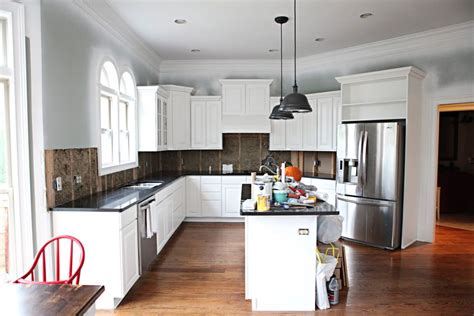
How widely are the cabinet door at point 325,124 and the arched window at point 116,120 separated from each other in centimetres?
314

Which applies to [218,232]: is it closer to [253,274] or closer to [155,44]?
[253,274]

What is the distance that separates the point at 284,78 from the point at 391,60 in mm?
1982

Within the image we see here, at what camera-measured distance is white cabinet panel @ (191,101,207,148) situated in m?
6.09

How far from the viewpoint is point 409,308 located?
9.37 feet

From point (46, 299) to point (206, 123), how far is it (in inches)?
192

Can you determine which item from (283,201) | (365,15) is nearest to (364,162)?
(365,15)

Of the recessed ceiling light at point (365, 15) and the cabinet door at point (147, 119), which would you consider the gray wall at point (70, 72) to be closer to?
the cabinet door at point (147, 119)

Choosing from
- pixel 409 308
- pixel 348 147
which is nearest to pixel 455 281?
pixel 409 308

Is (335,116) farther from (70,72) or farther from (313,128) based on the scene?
(70,72)

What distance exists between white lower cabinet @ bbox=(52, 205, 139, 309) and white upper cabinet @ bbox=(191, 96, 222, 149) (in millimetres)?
3403

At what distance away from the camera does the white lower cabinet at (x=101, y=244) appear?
281cm

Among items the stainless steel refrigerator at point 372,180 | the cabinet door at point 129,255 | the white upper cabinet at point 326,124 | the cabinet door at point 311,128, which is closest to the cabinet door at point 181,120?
the cabinet door at point 311,128

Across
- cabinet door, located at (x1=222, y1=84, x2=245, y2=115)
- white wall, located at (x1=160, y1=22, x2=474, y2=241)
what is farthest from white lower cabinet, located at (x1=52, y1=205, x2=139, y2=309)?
white wall, located at (x1=160, y1=22, x2=474, y2=241)

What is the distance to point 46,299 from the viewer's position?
4.73 feet
